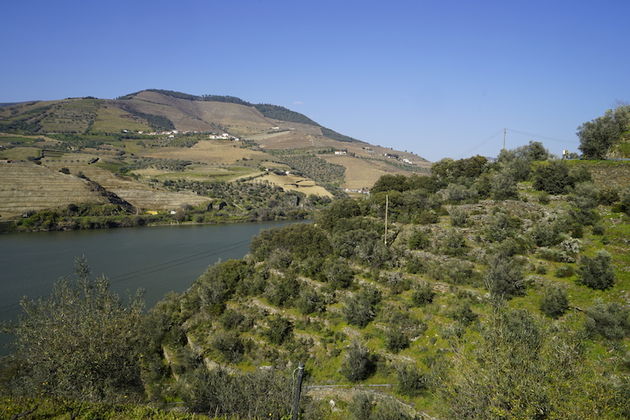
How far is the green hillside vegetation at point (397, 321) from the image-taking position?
9.05m

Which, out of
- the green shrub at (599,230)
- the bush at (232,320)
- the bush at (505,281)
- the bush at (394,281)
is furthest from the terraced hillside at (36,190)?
the green shrub at (599,230)

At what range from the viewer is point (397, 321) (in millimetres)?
16172

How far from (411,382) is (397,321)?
11.0 feet

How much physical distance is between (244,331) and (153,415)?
987 cm

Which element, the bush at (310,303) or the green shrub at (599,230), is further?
the bush at (310,303)

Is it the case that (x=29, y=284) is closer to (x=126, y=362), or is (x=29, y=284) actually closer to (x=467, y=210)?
(x=126, y=362)

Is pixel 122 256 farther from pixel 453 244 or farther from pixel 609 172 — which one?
pixel 609 172

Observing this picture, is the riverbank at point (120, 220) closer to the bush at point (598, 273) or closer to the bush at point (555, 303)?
the bush at point (555, 303)

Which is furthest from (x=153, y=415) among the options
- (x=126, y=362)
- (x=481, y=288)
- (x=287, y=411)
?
(x=481, y=288)

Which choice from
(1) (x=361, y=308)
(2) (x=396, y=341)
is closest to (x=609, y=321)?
(2) (x=396, y=341)

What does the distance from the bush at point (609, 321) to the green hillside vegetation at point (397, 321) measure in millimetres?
45

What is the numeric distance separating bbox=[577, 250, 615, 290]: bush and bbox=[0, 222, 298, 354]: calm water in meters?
29.8

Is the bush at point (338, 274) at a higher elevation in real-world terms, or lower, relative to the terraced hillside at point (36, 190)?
lower

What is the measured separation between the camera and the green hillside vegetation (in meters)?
9.05
